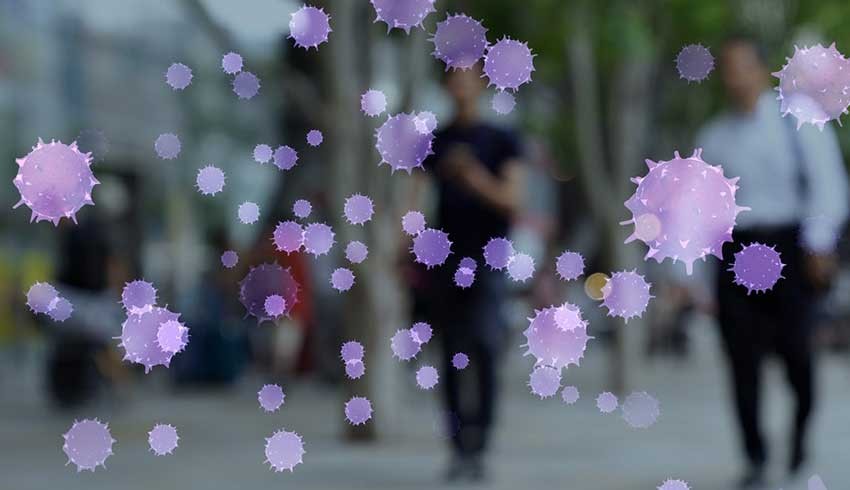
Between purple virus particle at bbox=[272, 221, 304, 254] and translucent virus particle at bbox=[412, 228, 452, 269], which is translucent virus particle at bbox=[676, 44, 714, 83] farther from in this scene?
purple virus particle at bbox=[272, 221, 304, 254]

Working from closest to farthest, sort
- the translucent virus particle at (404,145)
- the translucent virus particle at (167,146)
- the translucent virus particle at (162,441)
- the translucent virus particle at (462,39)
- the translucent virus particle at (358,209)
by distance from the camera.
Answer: the translucent virus particle at (167,146)
the translucent virus particle at (462,39)
the translucent virus particle at (162,441)
the translucent virus particle at (404,145)
the translucent virus particle at (358,209)

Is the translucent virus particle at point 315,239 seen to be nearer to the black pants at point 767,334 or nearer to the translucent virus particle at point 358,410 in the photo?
the black pants at point 767,334

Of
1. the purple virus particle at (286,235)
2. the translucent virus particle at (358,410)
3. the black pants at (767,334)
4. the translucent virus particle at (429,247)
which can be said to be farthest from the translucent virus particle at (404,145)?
the translucent virus particle at (358,410)

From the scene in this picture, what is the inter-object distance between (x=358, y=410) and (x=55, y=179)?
307cm

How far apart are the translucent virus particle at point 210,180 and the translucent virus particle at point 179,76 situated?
0.19 m

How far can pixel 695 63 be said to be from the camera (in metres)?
2.85

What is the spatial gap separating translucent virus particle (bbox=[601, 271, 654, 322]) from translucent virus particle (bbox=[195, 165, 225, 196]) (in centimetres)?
89

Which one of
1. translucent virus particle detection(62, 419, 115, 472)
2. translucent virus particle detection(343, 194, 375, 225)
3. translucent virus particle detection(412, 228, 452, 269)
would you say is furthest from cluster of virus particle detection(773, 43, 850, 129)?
translucent virus particle detection(62, 419, 115, 472)

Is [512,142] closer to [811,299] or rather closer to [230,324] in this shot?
[811,299]

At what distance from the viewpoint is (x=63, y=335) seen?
27.8 ft

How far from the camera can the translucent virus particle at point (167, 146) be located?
9.62 ft

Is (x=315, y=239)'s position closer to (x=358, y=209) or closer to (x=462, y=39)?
(x=462, y=39)

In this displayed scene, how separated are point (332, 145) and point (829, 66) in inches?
157

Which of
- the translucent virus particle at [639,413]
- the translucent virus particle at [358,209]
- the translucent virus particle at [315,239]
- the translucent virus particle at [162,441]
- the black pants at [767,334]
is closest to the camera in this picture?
the translucent virus particle at [162,441]
